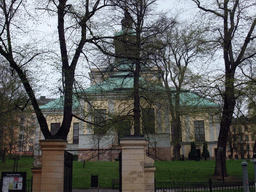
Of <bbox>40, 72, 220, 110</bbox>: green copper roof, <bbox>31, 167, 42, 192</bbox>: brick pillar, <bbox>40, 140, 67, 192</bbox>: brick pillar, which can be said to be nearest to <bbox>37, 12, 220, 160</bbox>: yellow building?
<bbox>40, 72, 220, 110</bbox>: green copper roof

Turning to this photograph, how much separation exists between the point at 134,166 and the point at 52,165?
271cm

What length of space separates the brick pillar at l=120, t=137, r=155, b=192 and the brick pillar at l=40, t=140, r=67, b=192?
2.06 m

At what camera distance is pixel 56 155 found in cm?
931

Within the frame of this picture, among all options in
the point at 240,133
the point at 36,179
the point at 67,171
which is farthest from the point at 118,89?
the point at 240,133

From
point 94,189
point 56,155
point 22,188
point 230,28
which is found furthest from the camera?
point 230,28

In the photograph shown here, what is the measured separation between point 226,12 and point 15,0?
13.3 m

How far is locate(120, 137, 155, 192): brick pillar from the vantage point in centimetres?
899

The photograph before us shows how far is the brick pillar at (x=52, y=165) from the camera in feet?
30.2

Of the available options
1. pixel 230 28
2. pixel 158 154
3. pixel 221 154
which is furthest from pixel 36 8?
pixel 158 154

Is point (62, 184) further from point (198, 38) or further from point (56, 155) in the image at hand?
point (198, 38)

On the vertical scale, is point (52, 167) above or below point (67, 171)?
above

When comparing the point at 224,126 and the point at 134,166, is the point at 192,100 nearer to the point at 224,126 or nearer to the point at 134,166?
the point at 224,126

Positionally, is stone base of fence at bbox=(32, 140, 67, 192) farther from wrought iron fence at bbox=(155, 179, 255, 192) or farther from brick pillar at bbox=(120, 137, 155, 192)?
wrought iron fence at bbox=(155, 179, 255, 192)

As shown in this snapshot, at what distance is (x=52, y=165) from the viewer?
30.4ft
